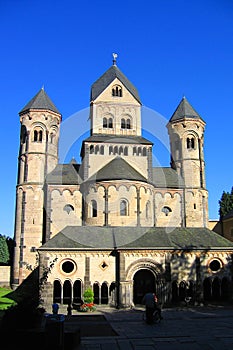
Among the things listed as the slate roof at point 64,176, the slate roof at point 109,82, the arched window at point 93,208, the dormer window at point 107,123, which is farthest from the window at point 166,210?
the slate roof at point 109,82

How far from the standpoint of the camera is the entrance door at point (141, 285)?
32.8 m

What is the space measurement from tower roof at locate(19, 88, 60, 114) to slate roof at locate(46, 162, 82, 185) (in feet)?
29.3

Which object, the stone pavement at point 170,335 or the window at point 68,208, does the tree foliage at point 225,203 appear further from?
the stone pavement at point 170,335

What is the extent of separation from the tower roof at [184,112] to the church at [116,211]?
185 millimetres

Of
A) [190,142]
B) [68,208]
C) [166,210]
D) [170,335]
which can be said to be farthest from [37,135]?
[170,335]

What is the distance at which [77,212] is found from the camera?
4650 centimetres

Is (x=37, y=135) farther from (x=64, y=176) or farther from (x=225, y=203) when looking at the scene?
(x=225, y=203)

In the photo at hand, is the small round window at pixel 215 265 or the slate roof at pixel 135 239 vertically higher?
the slate roof at pixel 135 239

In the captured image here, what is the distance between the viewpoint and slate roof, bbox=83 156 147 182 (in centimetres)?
4331

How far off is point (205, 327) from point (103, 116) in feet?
131

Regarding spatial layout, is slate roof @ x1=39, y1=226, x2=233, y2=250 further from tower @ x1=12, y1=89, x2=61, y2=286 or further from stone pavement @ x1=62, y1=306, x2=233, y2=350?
tower @ x1=12, y1=89, x2=61, y2=286

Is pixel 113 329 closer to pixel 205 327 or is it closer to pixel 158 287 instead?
pixel 205 327

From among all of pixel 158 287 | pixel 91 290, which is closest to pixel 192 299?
pixel 158 287

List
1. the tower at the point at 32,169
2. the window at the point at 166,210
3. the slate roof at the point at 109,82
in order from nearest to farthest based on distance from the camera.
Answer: the tower at the point at 32,169, the window at the point at 166,210, the slate roof at the point at 109,82
